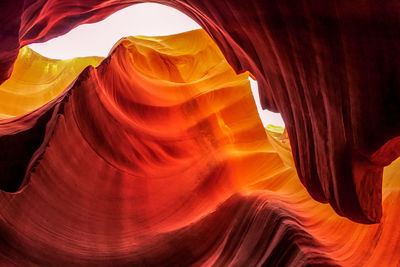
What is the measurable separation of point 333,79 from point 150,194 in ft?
5.50

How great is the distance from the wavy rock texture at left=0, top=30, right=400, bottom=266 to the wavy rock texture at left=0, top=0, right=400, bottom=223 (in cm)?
42

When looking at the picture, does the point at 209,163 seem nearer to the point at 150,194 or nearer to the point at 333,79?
the point at 150,194

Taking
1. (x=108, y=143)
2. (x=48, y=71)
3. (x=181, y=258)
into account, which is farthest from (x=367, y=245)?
(x=48, y=71)

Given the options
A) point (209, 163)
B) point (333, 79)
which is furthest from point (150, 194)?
point (333, 79)

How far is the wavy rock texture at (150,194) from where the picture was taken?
174 centimetres

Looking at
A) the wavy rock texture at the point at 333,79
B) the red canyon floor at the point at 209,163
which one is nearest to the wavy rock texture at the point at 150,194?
the red canyon floor at the point at 209,163

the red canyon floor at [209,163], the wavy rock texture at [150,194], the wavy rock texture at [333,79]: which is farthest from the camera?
the wavy rock texture at [150,194]

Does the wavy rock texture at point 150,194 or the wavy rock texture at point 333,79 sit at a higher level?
the wavy rock texture at point 333,79

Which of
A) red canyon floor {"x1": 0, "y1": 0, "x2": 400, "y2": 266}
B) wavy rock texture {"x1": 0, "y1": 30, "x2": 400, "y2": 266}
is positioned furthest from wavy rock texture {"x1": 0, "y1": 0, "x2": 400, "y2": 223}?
wavy rock texture {"x1": 0, "y1": 30, "x2": 400, "y2": 266}

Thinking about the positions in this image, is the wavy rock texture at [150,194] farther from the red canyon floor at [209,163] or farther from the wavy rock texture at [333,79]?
the wavy rock texture at [333,79]

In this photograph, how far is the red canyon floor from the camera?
113cm

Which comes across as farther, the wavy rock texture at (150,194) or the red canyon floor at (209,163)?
the wavy rock texture at (150,194)

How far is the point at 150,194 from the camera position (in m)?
2.43

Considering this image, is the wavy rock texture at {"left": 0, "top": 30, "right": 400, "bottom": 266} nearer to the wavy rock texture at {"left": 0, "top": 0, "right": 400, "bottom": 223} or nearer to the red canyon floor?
the red canyon floor
